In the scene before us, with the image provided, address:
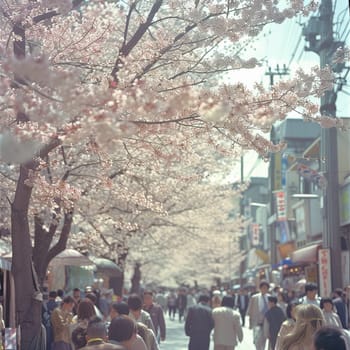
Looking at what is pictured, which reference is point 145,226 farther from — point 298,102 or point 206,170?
point 298,102

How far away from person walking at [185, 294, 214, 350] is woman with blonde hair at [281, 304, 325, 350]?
5083 millimetres

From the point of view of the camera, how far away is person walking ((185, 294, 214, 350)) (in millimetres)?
12406

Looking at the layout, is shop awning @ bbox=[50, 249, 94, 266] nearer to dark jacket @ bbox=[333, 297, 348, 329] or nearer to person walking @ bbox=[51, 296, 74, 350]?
person walking @ bbox=[51, 296, 74, 350]

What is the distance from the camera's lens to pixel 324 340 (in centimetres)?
488

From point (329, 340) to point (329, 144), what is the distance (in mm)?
17012

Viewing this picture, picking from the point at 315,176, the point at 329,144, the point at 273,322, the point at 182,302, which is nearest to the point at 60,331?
the point at 273,322

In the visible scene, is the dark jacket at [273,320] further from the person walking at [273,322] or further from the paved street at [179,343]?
the paved street at [179,343]

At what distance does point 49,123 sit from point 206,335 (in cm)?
778

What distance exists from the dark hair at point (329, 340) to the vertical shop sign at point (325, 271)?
16.9 metres

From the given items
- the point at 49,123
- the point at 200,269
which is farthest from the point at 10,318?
the point at 200,269

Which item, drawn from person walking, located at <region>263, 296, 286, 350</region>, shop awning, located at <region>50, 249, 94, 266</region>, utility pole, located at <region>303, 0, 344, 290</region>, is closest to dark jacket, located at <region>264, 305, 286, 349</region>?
person walking, located at <region>263, 296, 286, 350</region>

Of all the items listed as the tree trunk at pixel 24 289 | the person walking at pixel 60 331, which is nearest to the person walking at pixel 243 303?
the person walking at pixel 60 331

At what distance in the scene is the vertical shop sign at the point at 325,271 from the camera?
2177 centimetres

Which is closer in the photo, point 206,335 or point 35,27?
point 35,27
